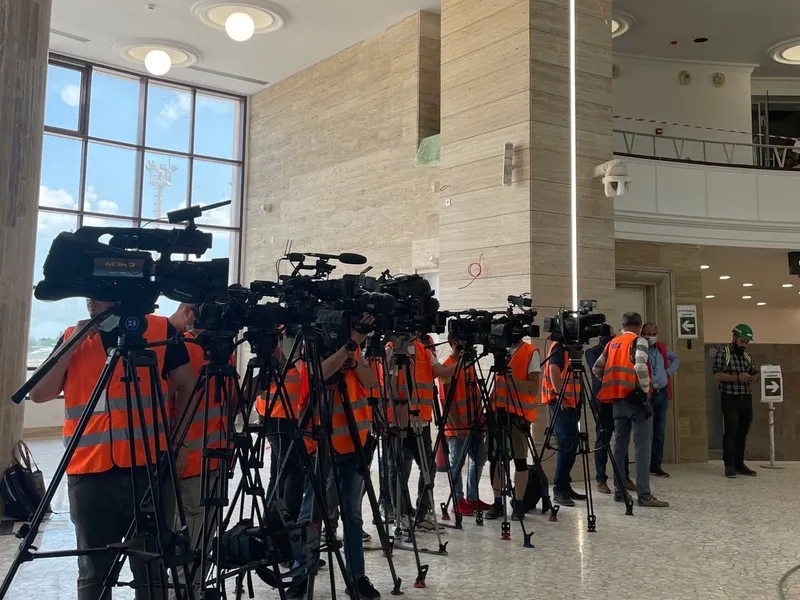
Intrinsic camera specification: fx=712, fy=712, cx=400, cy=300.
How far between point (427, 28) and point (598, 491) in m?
6.44

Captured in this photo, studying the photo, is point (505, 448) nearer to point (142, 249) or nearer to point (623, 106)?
point (142, 249)

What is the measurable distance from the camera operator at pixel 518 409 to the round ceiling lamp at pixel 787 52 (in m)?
9.40

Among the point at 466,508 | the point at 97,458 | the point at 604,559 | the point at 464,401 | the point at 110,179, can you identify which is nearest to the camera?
the point at 97,458

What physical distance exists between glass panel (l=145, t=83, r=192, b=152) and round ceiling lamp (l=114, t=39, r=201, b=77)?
3.73ft

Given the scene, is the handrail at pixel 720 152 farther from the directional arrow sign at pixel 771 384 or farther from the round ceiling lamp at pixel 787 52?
the directional arrow sign at pixel 771 384

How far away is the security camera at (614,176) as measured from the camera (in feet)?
23.9

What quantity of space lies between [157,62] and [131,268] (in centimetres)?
953

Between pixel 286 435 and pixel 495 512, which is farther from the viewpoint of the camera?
pixel 495 512

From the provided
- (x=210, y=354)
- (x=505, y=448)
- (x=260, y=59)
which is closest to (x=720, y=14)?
(x=260, y=59)

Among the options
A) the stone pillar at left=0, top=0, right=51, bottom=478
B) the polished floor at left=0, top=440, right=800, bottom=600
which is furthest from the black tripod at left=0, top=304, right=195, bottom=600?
the stone pillar at left=0, top=0, right=51, bottom=478

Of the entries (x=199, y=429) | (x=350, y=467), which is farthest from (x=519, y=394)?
(x=199, y=429)

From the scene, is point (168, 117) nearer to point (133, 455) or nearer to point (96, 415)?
point (96, 415)

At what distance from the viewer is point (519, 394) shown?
5.19 m

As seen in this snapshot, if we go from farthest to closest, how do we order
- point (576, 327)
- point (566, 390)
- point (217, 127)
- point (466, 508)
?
point (217, 127)
point (566, 390)
point (466, 508)
point (576, 327)
